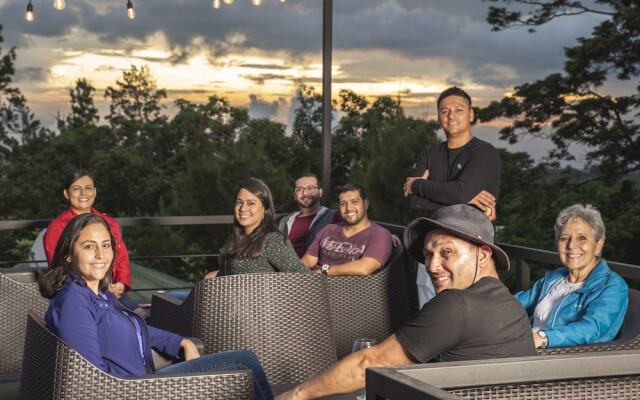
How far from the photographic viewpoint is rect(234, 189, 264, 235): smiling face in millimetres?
3893

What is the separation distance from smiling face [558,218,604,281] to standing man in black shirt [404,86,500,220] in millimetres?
809

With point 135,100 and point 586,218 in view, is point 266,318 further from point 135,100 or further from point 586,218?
point 135,100

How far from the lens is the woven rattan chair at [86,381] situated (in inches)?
85.9

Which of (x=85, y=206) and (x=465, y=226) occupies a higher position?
(x=465, y=226)

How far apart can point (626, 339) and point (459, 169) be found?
147cm

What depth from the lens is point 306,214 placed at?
550 centimetres

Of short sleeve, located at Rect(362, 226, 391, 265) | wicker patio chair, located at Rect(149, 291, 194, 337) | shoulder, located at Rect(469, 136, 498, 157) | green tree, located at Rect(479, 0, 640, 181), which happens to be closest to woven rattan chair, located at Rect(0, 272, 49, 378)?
wicker patio chair, located at Rect(149, 291, 194, 337)

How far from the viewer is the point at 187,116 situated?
29.0 metres

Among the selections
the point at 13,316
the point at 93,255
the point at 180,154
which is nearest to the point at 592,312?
the point at 93,255

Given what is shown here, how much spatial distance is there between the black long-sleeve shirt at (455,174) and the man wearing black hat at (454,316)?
1.75 metres

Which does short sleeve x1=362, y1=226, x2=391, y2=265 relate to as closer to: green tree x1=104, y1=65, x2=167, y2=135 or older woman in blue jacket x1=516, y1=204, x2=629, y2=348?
older woman in blue jacket x1=516, y1=204, x2=629, y2=348

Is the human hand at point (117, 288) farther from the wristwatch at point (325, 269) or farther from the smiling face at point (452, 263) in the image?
the smiling face at point (452, 263)

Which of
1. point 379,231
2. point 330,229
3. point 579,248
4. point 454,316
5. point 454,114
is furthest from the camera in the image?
point 330,229

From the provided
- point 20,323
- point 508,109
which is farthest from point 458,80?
point 20,323
